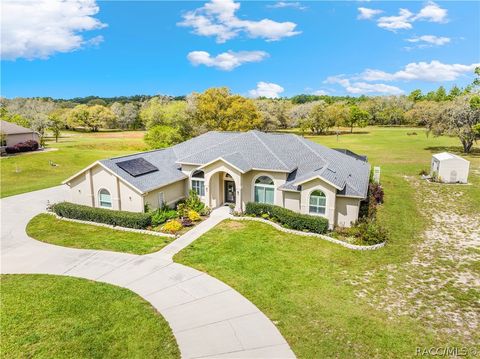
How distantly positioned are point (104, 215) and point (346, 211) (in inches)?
666

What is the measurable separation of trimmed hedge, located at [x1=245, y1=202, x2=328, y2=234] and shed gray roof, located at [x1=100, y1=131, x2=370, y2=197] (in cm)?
180

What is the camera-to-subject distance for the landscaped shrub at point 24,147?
170ft

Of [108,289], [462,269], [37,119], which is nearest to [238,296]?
[108,289]

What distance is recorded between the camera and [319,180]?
2197 cm

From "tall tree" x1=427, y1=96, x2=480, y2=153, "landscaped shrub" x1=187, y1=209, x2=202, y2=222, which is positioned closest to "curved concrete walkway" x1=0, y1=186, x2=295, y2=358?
"landscaped shrub" x1=187, y1=209, x2=202, y2=222

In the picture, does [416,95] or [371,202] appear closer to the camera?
[371,202]

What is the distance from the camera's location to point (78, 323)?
12406mm

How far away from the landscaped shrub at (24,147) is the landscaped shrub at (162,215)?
4017 cm

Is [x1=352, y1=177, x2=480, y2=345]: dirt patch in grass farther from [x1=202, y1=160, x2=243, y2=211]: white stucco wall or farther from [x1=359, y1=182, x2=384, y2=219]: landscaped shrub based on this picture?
[x1=202, y1=160, x2=243, y2=211]: white stucco wall

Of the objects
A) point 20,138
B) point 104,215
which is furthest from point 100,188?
point 20,138

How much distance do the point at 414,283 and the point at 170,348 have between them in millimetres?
11678

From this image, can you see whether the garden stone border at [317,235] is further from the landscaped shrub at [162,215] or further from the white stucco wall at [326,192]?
the landscaped shrub at [162,215]

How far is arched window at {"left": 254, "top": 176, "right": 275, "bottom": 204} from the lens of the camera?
990 inches

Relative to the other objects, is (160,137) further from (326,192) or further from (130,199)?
(326,192)
